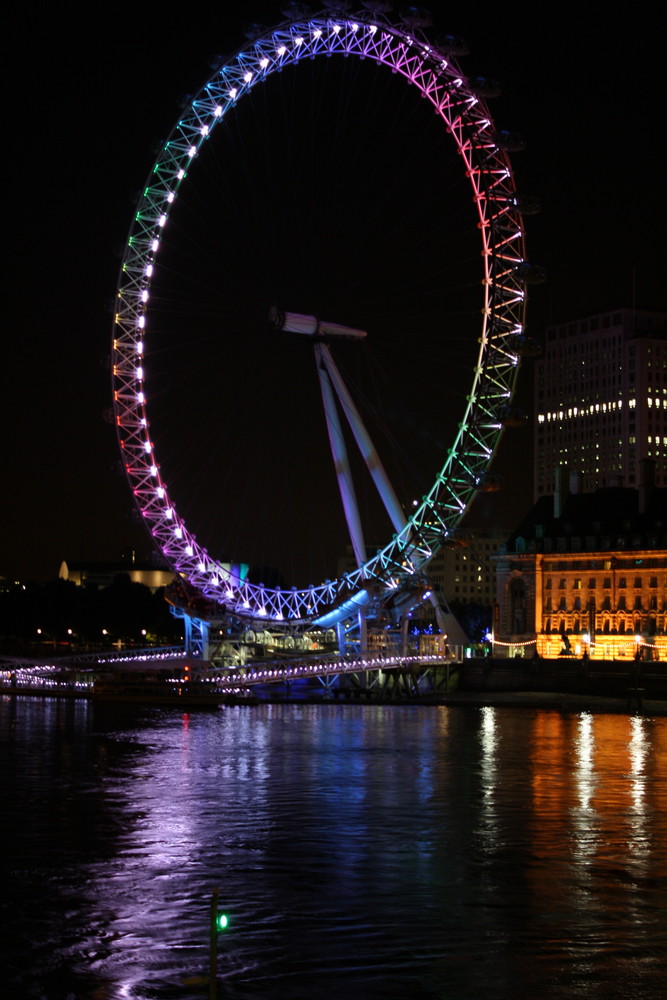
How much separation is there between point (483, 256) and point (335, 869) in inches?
1722

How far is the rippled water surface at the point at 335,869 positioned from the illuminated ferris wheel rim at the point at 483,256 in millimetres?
19982

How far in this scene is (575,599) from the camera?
105 metres

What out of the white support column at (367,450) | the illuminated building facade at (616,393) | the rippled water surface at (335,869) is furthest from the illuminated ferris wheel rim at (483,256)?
the illuminated building facade at (616,393)

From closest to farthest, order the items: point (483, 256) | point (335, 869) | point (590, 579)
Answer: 1. point (335, 869)
2. point (483, 256)
3. point (590, 579)

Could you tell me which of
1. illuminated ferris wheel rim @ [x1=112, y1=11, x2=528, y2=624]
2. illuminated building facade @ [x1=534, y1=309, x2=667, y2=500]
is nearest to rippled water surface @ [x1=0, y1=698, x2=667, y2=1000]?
illuminated ferris wheel rim @ [x1=112, y1=11, x2=528, y2=624]

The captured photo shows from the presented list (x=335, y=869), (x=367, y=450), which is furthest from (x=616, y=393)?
(x=335, y=869)

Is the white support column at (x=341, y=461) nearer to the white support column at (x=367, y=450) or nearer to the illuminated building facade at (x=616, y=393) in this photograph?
the white support column at (x=367, y=450)

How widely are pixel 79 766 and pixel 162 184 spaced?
110ft

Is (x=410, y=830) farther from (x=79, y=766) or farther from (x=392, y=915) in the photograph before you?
(x=79, y=766)

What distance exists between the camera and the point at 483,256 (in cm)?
6875

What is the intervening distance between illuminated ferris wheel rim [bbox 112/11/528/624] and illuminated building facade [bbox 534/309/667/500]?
106453 mm

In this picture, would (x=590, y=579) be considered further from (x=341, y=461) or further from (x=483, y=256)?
(x=483, y=256)

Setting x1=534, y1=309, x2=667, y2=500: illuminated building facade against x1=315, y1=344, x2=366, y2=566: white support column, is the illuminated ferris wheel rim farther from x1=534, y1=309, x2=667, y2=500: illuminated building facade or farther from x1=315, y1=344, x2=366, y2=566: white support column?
x1=534, y1=309, x2=667, y2=500: illuminated building facade

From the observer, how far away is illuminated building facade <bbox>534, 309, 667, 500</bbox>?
7343 inches
